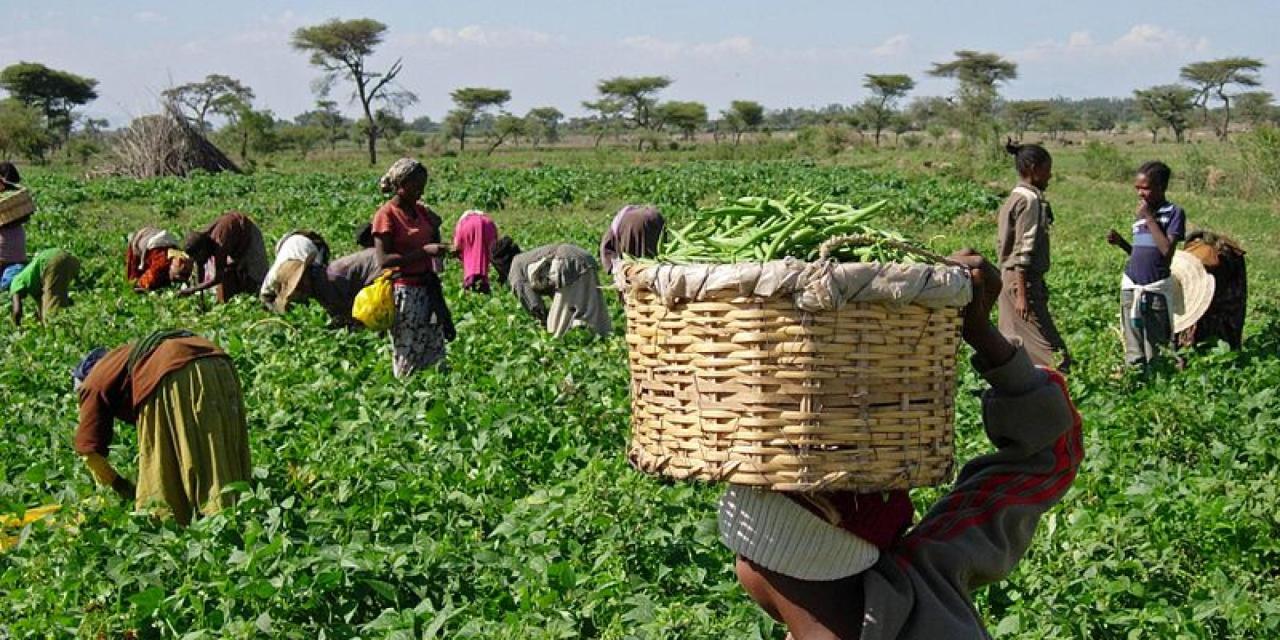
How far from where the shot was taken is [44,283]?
1107 centimetres

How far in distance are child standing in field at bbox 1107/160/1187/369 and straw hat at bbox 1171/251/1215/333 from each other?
0.37 meters

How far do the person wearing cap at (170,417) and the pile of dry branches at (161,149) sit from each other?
28.7 meters

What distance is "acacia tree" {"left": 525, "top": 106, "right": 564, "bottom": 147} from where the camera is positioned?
7612 cm

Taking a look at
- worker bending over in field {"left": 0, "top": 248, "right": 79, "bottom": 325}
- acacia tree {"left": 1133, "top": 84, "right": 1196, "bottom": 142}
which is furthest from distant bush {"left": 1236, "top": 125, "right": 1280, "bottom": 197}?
acacia tree {"left": 1133, "top": 84, "right": 1196, "bottom": 142}

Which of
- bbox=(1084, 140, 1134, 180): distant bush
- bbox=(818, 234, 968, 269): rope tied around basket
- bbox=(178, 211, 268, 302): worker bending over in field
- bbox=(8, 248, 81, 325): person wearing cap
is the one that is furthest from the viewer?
bbox=(1084, 140, 1134, 180): distant bush

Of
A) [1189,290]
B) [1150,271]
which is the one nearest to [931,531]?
[1150,271]

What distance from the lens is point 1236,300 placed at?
8.28 metres

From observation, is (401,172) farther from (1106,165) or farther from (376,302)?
(1106,165)

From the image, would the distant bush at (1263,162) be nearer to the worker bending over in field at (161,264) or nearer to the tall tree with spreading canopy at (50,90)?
the worker bending over in field at (161,264)

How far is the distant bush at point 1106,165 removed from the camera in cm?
3017

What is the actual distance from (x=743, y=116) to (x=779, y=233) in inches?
2878

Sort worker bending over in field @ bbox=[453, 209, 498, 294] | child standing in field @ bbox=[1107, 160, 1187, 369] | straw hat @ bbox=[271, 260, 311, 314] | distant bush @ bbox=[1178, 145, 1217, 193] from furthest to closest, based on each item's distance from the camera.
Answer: distant bush @ bbox=[1178, 145, 1217, 193]
worker bending over in field @ bbox=[453, 209, 498, 294]
straw hat @ bbox=[271, 260, 311, 314]
child standing in field @ bbox=[1107, 160, 1187, 369]

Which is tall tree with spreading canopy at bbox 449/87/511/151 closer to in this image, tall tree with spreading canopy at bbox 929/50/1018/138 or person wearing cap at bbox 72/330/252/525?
tall tree with spreading canopy at bbox 929/50/1018/138

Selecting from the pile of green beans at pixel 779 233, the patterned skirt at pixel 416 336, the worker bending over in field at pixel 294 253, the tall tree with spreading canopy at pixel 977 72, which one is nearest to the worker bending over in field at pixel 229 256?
the worker bending over in field at pixel 294 253
